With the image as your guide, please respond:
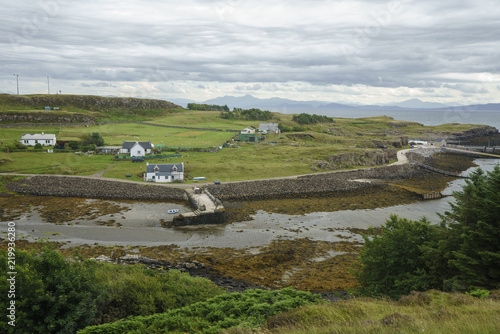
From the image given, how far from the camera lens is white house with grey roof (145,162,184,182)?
5700 cm

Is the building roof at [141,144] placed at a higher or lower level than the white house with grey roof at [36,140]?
lower

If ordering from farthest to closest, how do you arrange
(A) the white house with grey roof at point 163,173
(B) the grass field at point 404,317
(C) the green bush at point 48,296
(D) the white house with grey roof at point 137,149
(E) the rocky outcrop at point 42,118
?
(E) the rocky outcrop at point 42,118
(D) the white house with grey roof at point 137,149
(A) the white house with grey roof at point 163,173
(C) the green bush at point 48,296
(B) the grass field at point 404,317

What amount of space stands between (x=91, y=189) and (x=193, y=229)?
73.6 ft

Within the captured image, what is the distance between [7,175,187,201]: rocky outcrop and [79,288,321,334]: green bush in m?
34.9

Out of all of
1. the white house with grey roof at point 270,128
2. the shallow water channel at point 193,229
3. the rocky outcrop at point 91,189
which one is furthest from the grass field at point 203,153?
the shallow water channel at point 193,229

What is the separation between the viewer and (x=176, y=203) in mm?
48594

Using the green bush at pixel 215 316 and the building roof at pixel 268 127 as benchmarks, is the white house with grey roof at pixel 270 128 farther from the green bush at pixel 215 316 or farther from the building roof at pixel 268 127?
the green bush at pixel 215 316

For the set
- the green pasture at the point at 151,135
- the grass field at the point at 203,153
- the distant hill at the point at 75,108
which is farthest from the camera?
the distant hill at the point at 75,108

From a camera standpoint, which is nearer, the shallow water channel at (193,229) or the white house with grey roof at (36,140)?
the shallow water channel at (193,229)

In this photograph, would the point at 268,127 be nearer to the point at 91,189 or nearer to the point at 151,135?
the point at 151,135

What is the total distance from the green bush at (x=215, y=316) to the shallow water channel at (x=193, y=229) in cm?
1797

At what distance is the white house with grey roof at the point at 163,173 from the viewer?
5700 centimetres

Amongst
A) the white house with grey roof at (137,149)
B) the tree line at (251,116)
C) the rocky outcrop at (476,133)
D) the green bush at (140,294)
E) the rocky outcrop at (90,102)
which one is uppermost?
the rocky outcrop at (90,102)

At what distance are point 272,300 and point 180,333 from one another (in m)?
5.66
